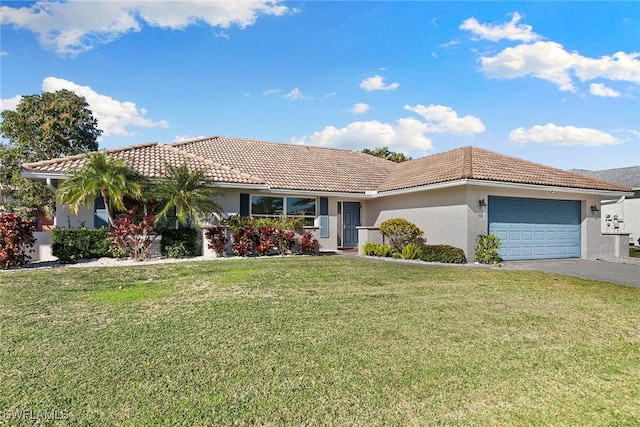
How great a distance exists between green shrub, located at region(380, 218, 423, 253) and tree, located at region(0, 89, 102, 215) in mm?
25792

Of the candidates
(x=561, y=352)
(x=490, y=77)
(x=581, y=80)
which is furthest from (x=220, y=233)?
(x=581, y=80)

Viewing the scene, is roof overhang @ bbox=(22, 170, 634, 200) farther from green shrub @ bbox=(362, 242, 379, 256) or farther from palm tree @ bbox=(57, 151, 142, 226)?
green shrub @ bbox=(362, 242, 379, 256)

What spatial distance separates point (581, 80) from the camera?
18.8 metres

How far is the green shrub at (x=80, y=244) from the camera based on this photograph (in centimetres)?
1344

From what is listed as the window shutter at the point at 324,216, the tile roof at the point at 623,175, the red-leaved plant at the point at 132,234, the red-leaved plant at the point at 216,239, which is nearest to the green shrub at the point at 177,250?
the red-leaved plant at the point at 132,234

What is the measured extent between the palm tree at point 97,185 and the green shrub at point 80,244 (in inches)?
32.1

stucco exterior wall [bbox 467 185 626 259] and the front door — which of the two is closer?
stucco exterior wall [bbox 467 185 626 259]

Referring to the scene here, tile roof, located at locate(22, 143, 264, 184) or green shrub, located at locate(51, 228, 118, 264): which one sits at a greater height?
tile roof, located at locate(22, 143, 264, 184)

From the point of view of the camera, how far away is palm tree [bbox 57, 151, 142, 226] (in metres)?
13.5

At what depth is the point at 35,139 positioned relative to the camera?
30.4m

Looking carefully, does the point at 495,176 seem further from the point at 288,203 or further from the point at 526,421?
the point at 526,421

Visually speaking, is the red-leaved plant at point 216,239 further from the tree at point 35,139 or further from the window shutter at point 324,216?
the tree at point 35,139

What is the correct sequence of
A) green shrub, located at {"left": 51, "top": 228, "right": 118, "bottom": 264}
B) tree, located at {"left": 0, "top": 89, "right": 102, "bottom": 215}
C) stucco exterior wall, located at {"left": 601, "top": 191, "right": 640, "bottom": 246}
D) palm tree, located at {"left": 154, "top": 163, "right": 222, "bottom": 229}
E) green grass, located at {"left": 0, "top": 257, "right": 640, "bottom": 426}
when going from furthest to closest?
tree, located at {"left": 0, "top": 89, "right": 102, "bottom": 215}, stucco exterior wall, located at {"left": 601, "top": 191, "right": 640, "bottom": 246}, palm tree, located at {"left": 154, "top": 163, "right": 222, "bottom": 229}, green shrub, located at {"left": 51, "top": 228, "right": 118, "bottom": 264}, green grass, located at {"left": 0, "top": 257, "right": 640, "bottom": 426}

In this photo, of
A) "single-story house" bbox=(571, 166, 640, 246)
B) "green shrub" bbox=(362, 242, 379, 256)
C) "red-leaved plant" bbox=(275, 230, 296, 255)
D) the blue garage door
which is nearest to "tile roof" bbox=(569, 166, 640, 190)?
"single-story house" bbox=(571, 166, 640, 246)
